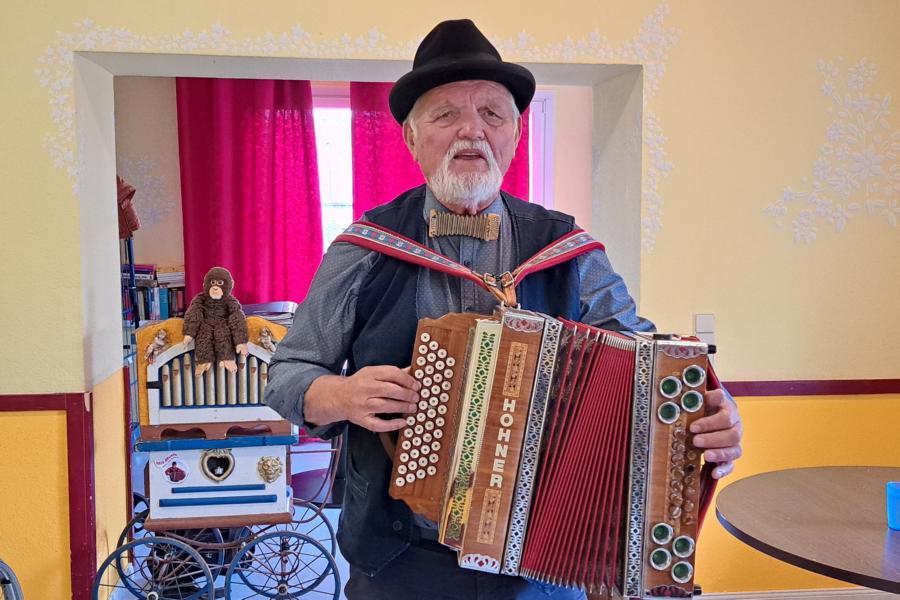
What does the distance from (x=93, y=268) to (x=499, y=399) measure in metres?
1.87

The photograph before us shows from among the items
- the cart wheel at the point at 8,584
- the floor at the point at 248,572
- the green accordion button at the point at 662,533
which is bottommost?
the floor at the point at 248,572

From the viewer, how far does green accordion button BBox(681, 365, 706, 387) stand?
1.12 m

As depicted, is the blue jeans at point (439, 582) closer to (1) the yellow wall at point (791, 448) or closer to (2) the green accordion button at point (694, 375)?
(2) the green accordion button at point (694, 375)

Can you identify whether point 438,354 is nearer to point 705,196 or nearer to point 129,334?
point 705,196

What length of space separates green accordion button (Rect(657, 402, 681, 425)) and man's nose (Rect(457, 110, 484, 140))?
546mm

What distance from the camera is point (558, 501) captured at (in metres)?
1.16

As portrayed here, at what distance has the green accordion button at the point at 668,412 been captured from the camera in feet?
3.69

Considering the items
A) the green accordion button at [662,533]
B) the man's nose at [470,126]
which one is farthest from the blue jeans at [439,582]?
the man's nose at [470,126]

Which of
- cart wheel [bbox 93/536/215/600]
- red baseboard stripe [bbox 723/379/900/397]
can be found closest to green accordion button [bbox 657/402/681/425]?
red baseboard stripe [bbox 723/379/900/397]

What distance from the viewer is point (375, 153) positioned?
204 inches

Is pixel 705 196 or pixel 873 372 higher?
pixel 705 196

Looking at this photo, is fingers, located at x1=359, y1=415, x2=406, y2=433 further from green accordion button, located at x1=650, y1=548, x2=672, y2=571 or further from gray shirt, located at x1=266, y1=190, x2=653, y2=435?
green accordion button, located at x1=650, y1=548, x2=672, y2=571

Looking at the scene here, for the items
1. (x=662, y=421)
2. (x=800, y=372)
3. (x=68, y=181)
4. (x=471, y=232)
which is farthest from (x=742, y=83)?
(x=68, y=181)

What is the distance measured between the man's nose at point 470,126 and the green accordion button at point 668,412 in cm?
55
